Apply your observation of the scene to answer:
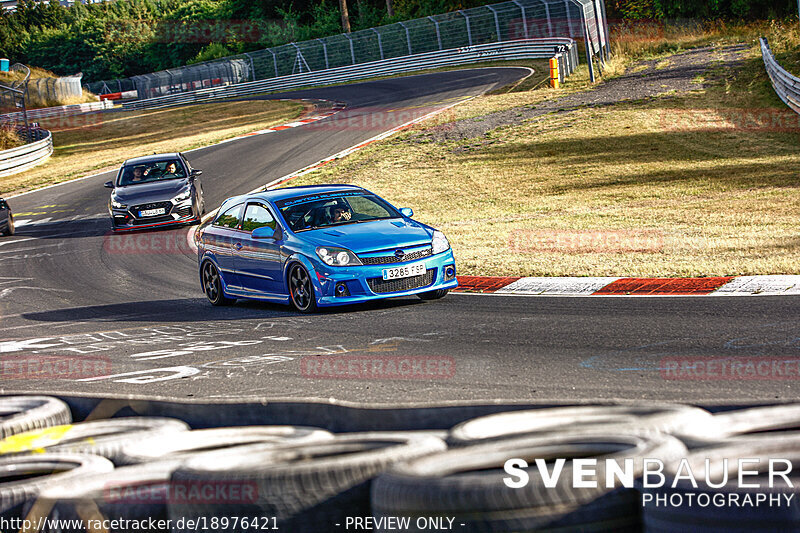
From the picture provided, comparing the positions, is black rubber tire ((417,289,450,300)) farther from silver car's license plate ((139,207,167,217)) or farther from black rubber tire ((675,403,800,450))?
silver car's license plate ((139,207,167,217))

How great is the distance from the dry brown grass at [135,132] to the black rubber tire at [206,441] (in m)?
30.1

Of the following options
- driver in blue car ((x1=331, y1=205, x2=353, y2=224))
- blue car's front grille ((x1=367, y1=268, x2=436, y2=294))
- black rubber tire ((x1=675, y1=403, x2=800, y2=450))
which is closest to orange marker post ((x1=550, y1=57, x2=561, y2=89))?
driver in blue car ((x1=331, y1=205, x2=353, y2=224))

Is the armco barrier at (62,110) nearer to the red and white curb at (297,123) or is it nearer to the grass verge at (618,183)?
the red and white curb at (297,123)

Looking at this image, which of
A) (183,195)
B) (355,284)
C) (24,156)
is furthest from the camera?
(24,156)

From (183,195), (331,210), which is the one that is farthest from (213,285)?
(183,195)

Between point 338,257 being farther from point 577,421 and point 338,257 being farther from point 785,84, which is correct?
point 785,84

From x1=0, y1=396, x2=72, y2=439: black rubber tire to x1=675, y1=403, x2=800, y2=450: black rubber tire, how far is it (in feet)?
12.3

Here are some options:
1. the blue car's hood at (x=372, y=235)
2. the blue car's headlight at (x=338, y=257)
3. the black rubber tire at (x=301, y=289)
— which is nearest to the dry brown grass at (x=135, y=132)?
the black rubber tire at (x=301, y=289)

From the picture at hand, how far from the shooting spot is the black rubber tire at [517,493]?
350cm

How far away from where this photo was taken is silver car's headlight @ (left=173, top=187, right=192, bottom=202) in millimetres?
22386

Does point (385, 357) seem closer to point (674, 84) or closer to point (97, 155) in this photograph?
point (674, 84)

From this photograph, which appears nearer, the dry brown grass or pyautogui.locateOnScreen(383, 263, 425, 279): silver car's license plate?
pyautogui.locateOnScreen(383, 263, 425, 279): silver car's license plate

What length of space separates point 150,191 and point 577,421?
756 inches

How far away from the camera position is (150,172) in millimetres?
23234
